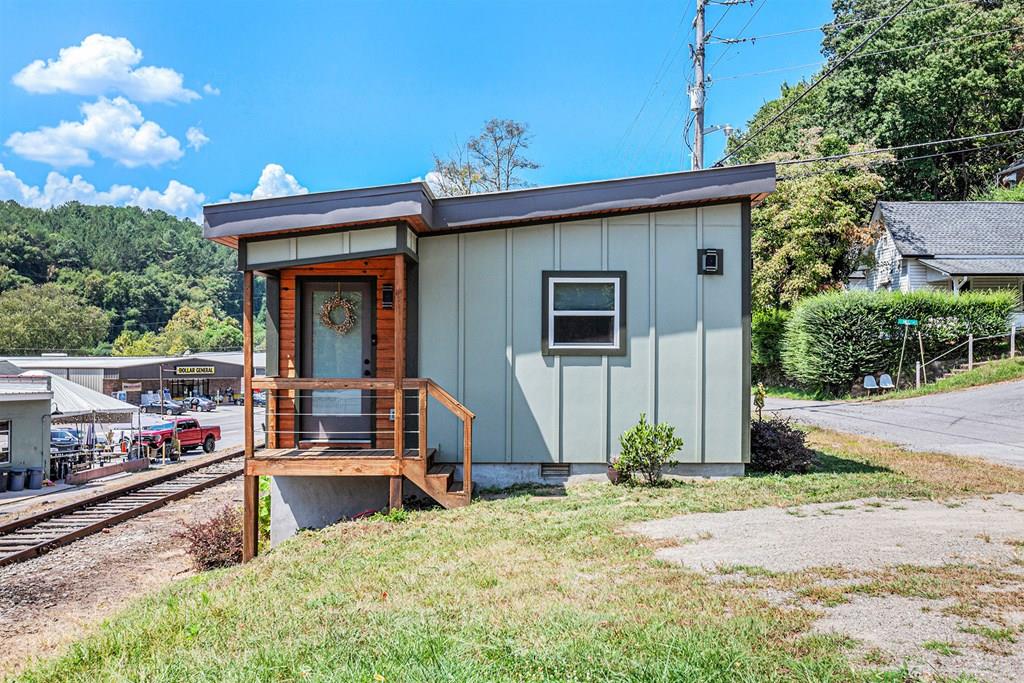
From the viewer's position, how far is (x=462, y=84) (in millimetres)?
33219

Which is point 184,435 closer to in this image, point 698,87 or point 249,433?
point 249,433

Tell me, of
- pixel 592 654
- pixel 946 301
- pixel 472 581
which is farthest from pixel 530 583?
pixel 946 301

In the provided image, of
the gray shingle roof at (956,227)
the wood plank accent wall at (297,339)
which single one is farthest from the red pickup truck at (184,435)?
the gray shingle roof at (956,227)

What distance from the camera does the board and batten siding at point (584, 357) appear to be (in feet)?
26.1

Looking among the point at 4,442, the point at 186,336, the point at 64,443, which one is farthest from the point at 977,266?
the point at 186,336

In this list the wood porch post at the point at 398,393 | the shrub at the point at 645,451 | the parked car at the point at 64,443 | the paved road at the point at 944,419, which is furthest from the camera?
the parked car at the point at 64,443

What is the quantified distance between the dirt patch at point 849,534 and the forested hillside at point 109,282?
61146 millimetres

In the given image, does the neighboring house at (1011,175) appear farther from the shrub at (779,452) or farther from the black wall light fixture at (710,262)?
the black wall light fixture at (710,262)

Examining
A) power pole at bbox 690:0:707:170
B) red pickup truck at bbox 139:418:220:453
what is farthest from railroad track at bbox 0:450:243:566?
power pole at bbox 690:0:707:170

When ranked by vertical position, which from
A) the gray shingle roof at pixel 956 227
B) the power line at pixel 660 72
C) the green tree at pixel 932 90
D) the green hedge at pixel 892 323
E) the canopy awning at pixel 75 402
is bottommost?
the canopy awning at pixel 75 402

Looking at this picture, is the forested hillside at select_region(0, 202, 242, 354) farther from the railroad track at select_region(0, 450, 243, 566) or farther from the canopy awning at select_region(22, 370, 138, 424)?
the railroad track at select_region(0, 450, 243, 566)

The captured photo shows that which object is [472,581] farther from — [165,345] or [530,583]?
[165,345]

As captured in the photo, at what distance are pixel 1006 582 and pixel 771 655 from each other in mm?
1958

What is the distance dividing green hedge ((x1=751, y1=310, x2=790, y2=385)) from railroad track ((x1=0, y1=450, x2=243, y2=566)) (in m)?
18.2
